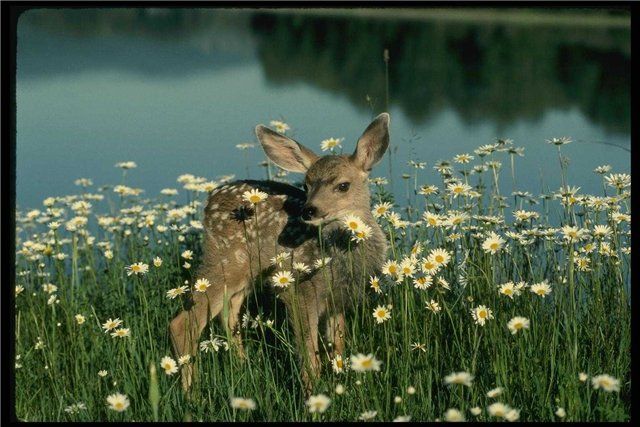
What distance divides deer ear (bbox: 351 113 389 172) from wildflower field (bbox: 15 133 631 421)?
147 mm

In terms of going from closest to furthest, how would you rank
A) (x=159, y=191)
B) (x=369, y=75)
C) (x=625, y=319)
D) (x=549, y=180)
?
(x=625, y=319)
(x=549, y=180)
(x=159, y=191)
(x=369, y=75)

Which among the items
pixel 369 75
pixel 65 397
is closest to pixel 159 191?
pixel 65 397

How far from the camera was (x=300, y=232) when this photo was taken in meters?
5.24

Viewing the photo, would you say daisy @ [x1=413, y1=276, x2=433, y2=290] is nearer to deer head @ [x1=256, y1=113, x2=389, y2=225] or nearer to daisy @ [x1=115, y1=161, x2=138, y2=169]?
deer head @ [x1=256, y1=113, x2=389, y2=225]

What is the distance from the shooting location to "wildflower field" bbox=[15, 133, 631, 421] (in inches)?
146

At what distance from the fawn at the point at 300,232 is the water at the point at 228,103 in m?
0.35

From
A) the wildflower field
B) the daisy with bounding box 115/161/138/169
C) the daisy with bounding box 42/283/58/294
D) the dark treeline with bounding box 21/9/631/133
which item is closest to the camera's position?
the wildflower field

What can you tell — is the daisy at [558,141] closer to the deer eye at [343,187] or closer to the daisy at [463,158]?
the daisy at [463,158]

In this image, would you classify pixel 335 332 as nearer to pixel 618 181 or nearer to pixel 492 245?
pixel 492 245

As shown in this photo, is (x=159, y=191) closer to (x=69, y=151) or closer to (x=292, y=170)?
(x=69, y=151)

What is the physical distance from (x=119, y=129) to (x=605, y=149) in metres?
4.02

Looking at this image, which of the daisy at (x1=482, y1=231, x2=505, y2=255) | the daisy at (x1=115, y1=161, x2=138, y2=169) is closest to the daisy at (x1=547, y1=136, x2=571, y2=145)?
the daisy at (x1=482, y1=231, x2=505, y2=255)

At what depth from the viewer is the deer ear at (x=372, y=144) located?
17.0ft

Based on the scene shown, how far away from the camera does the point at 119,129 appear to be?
25.7 ft
